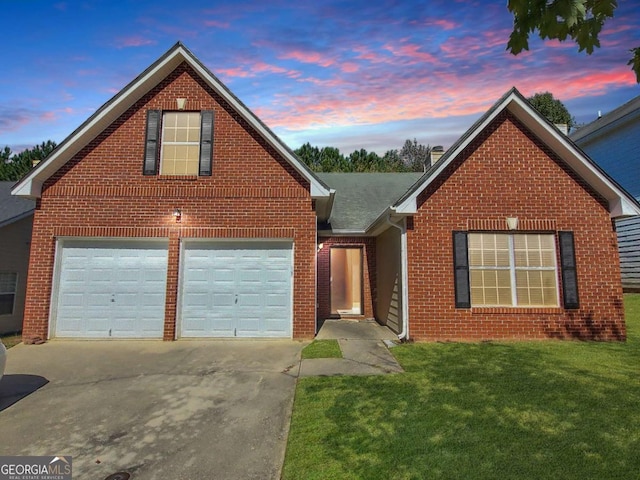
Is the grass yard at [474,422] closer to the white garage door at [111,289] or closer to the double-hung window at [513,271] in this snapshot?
the double-hung window at [513,271]

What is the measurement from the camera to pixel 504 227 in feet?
30.5

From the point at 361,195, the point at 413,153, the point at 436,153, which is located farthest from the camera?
the point at 413,153

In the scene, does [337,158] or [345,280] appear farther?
[337,158]

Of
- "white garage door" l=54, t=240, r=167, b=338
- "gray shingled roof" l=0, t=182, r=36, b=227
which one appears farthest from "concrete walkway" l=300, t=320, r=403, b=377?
"gray shingled roof" l=0, t=182, r=36, b=227

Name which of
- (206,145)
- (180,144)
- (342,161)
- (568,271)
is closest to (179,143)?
(180,144)

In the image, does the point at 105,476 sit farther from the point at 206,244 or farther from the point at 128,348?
the point at 206,244

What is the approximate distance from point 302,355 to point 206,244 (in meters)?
4.14

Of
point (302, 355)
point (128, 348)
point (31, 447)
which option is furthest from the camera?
point (128, 348)

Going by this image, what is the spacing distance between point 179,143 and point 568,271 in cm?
1087

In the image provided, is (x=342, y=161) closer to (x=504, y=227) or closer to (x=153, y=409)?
(x=504, y=227)

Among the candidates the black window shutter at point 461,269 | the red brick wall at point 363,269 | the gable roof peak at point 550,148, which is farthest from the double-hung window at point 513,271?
the red brick wall at point 363,269

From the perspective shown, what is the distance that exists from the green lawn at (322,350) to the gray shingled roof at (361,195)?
497 centimetres

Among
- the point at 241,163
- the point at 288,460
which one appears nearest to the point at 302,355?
the point at 288,460

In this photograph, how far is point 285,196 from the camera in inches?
384
